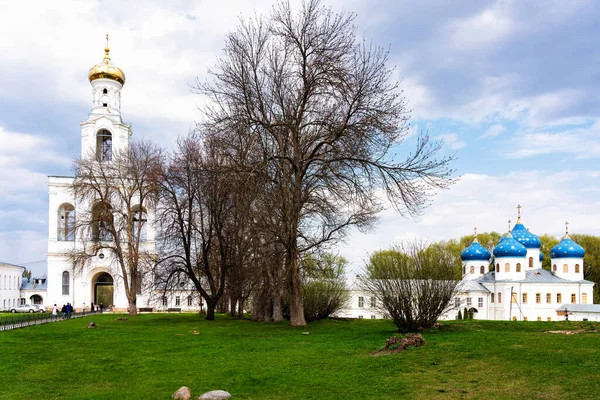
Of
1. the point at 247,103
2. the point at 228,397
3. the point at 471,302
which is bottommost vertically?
the point at 471,302

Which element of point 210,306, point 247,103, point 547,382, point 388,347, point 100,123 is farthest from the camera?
point 100,123

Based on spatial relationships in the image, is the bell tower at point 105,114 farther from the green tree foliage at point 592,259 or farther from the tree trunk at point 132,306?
the green tree foliage at point 592,259

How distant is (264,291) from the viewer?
84.3 ft

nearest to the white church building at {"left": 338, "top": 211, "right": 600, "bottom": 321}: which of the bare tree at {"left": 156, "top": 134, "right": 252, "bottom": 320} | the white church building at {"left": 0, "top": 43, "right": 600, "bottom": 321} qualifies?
the white church building at {"left": 0, "top": 43, "right": 600, "bottom": 321}

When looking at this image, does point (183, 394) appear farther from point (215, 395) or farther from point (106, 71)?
point (106, 71)

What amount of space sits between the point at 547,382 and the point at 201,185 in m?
21.5

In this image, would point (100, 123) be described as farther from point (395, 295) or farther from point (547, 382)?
point (547, 382)

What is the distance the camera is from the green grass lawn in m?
9.28

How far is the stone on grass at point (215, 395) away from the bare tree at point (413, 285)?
756 centimetres

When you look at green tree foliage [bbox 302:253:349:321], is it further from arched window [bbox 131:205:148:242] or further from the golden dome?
the golden dome

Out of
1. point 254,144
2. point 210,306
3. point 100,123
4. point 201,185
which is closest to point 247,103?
point 254,144

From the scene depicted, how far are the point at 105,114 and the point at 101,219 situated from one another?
22.0m

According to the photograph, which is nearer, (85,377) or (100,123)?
(85,377)

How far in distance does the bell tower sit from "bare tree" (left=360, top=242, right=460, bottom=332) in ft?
135
